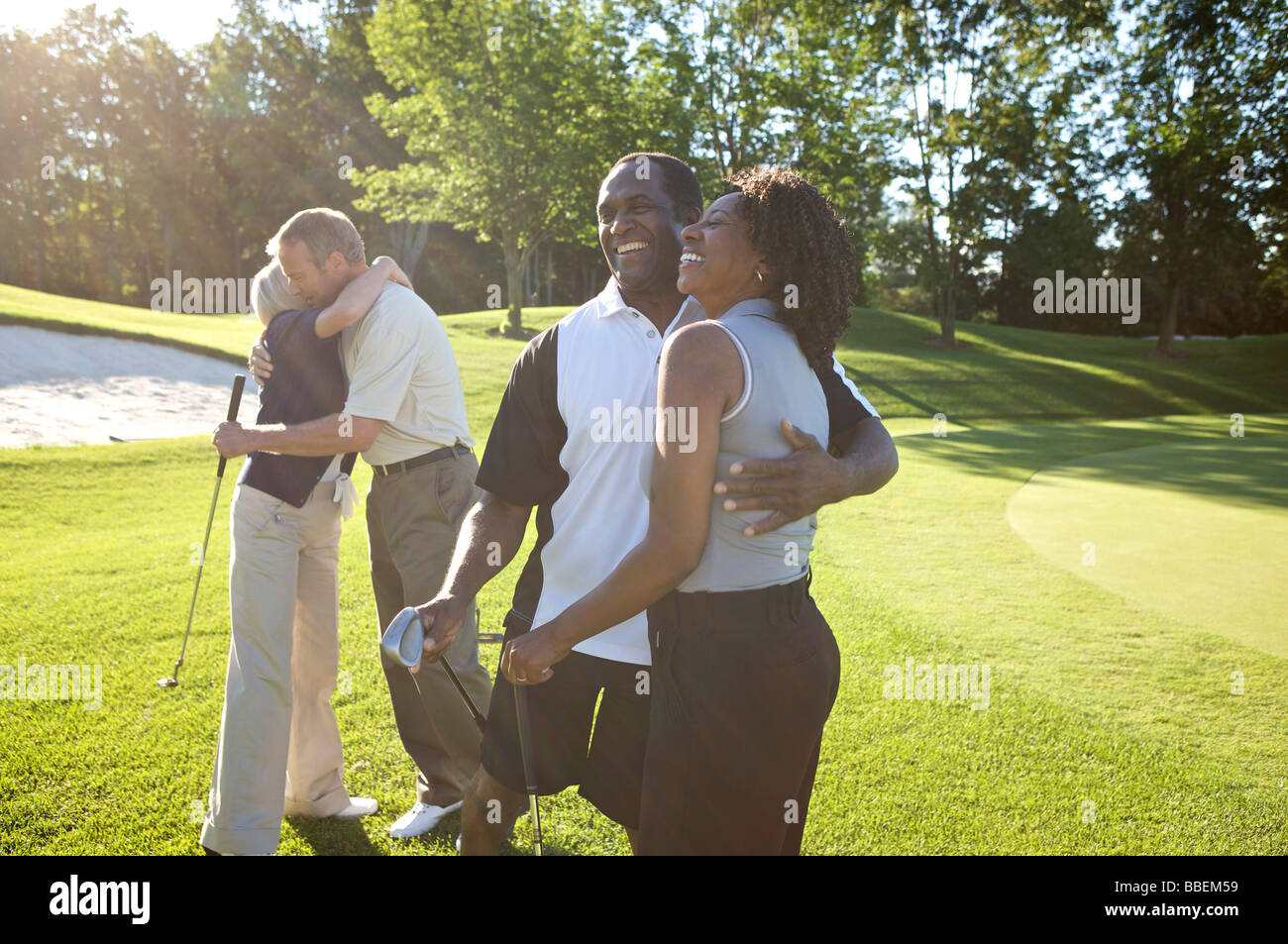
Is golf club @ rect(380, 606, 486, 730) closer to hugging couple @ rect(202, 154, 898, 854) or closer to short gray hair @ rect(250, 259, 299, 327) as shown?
hugging couple @ rect(202, 154, 898, 854)

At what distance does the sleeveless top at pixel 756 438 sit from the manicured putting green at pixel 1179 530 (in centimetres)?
520

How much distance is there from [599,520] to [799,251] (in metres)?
1.00

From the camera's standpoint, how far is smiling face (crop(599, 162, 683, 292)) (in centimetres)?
279

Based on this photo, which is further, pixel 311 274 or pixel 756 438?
pixel 311 274

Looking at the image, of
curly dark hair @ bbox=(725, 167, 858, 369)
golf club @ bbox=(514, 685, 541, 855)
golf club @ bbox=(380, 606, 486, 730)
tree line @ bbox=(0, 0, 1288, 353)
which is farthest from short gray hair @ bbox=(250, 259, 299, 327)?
tree line @ bbox=(0, 0, 1288, 353)

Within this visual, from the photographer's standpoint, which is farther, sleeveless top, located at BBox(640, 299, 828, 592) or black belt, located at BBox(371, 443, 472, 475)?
black belt, located at BBox(371, 443, 472, 475)

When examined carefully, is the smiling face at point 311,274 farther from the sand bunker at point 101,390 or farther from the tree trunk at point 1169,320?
the tree trunk at point 1169,320

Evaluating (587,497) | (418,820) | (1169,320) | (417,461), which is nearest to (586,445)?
(587,497)

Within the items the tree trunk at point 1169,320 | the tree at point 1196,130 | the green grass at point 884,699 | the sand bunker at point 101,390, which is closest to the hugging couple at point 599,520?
the green grass at point 884,699

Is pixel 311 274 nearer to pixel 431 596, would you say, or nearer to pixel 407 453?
pixel 407 453

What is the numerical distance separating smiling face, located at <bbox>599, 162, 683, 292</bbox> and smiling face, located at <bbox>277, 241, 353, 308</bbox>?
4.49 ft

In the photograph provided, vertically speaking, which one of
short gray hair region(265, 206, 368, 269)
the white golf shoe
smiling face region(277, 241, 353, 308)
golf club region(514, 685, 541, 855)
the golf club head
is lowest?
the white golf shoe

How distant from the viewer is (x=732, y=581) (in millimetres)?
1878
